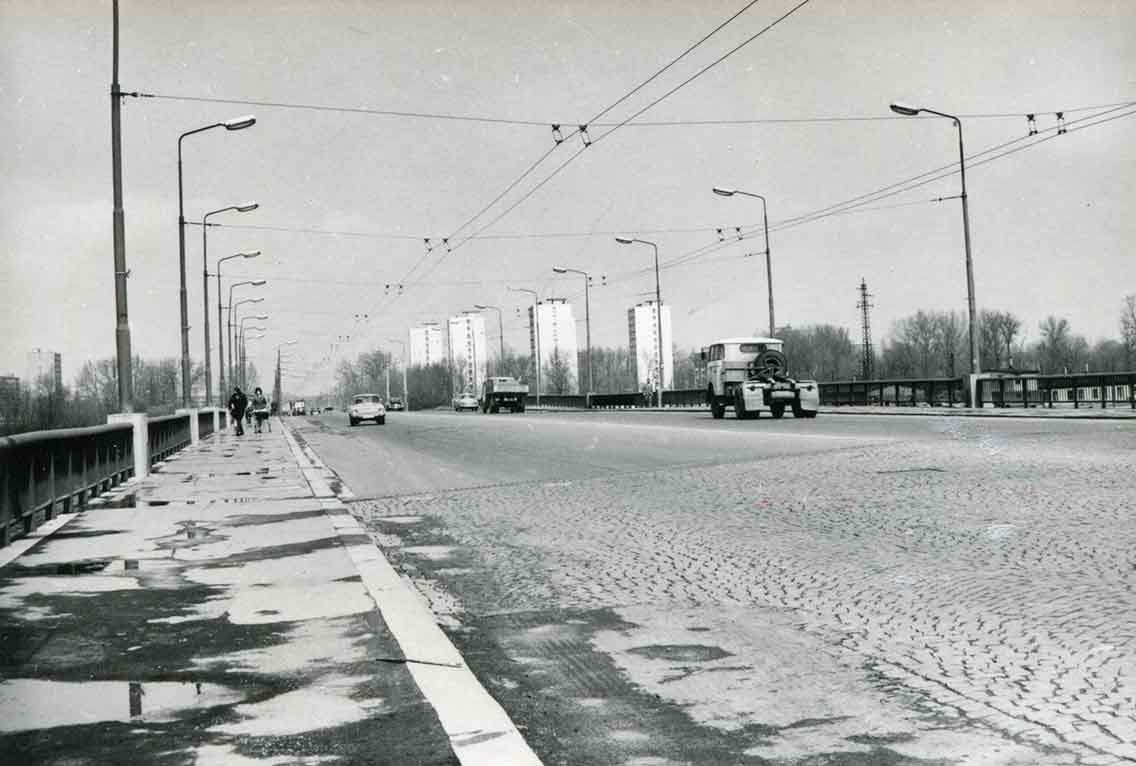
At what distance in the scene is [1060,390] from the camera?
113 ft

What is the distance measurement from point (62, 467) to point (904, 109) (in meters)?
26.7

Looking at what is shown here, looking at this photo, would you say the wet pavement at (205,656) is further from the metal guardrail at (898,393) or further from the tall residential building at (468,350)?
the tall residential building at (468,350)

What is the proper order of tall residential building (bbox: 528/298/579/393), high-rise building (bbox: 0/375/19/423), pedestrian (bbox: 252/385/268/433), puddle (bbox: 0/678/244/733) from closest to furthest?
puddle (bbox: 0/678/244/733) < high-rise building (bbox: 0/375/19/423) < pedestrian (bbox: 252/385/268/433) < tall residential building (bbox: 528/298/579/393)

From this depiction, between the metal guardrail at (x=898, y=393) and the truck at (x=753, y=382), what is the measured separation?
Result: 5640 mm

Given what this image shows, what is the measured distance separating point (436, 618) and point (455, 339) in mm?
158900

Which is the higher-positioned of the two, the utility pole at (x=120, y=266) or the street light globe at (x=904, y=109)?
the street light globe at (x=904, y=109)

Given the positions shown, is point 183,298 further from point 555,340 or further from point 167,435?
point 555,340

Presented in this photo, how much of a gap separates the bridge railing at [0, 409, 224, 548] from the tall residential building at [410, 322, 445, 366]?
15865 centimetres

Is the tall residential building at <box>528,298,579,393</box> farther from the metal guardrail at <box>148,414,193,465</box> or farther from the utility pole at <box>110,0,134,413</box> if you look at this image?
the utility pole at <box>110,0,134,413</box>

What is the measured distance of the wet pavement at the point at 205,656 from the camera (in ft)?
13.1

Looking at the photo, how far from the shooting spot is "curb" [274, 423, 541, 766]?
3865mm

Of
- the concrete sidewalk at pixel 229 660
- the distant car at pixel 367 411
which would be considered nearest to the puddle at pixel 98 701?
the concrete sidewalk at pixel 229 660

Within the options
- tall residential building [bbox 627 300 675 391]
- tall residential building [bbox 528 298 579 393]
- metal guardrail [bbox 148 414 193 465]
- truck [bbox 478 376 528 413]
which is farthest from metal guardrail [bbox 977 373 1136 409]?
tall residential building [bbox 627 300 675 391]

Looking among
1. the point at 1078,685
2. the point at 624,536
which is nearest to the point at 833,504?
the point at 624,536
